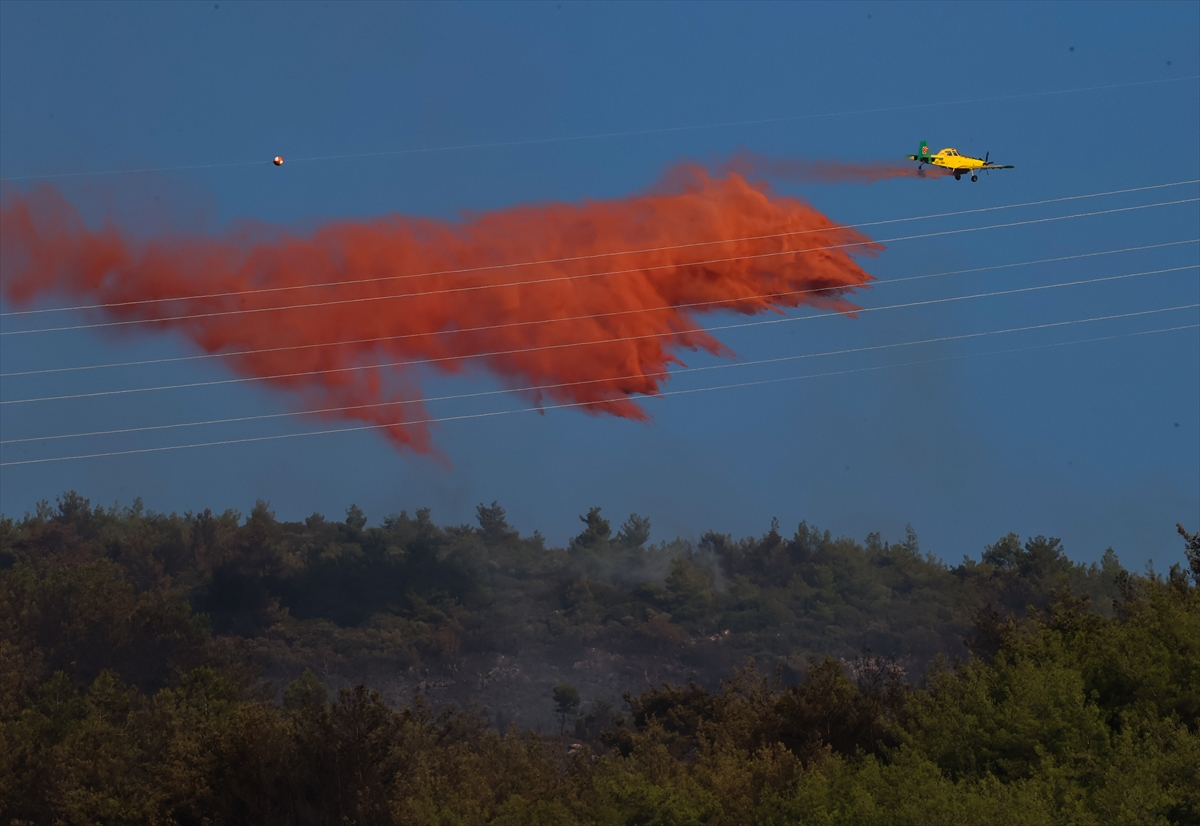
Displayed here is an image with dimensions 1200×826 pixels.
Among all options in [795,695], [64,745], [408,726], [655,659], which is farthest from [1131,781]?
[655,659]

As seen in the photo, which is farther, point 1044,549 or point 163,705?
point 1044,549

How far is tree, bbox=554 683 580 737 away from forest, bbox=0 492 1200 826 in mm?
384

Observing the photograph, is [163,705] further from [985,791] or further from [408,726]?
[985,791]

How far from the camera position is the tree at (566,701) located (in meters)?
159

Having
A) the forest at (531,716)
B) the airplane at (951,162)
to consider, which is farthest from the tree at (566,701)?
the airplane at (951,162)

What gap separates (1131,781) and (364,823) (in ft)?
80.4

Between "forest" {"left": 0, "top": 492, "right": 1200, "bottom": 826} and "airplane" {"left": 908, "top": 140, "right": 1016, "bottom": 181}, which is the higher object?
"airplane" {"left": 908, "top": 140, "right": 1016, "bottom": 181}

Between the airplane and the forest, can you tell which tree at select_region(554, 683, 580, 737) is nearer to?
the forest

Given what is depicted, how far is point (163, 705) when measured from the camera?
245 ft

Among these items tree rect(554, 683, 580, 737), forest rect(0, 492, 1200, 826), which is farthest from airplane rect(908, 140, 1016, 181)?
tree rect(554, 683, 580, 737)

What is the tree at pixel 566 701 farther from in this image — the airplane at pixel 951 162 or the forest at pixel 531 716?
the airplane at pixel 951 162

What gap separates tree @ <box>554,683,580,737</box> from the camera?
159250 millimetres

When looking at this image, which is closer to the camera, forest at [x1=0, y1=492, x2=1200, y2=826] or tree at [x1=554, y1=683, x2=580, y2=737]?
forest at [x1=0, y1=492, x2=1200, y2=826]

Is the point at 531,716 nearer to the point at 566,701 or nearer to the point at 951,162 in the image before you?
the point at 566,701
